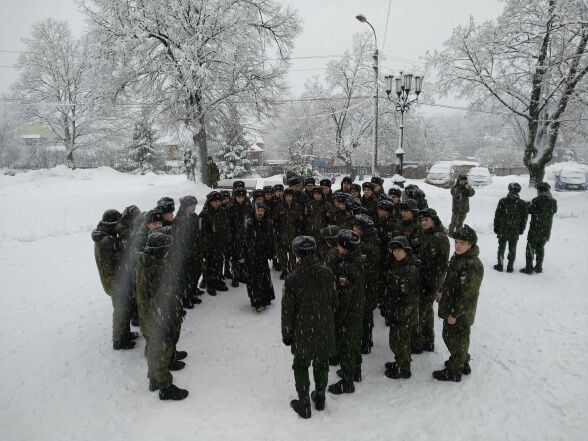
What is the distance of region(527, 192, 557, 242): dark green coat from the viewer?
7574 millimetres

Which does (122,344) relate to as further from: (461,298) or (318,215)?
(461,298)

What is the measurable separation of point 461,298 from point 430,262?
2.40 feet

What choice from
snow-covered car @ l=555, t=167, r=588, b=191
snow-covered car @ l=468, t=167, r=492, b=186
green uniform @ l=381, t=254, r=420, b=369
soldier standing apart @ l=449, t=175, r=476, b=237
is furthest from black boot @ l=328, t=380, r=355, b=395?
snow-covered car @ l=555, t=167, r=588, b=191

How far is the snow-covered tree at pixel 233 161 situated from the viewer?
106ft

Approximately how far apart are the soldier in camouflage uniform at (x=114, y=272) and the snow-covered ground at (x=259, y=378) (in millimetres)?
256

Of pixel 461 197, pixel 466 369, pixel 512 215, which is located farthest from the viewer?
pixel 461 197

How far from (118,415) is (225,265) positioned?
4080 mm

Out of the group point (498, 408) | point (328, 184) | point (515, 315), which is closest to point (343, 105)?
point (328, 184)

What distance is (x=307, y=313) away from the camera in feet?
11.7

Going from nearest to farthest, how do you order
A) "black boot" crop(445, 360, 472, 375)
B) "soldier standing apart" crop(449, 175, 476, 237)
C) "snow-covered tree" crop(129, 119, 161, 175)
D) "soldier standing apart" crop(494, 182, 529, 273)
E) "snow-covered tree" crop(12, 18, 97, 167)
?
"black boot" crop(445, 360, 472, 375)
"soldier standing apart" crop(494, 182, 529, 273)
"soldier standing apart" crop(449, 175, 476, 237)
"snow-covered tree" crop(12, 18, 97, 167)
"snow-covered tree" crop(129, 119, 161, 175)

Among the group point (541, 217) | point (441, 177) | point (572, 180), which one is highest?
point (441, 177)

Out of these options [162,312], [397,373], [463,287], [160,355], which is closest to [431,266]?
[463,287]

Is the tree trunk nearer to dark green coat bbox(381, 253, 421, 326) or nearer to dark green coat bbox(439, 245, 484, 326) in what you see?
dark green coat bbox(381, 253, 421, 326)

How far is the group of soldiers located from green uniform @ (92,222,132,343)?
0.5 inches
